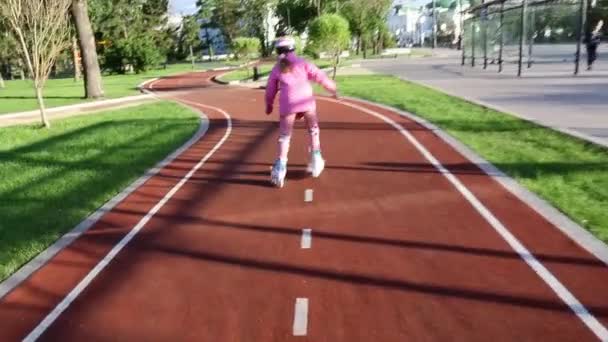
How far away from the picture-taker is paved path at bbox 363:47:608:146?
12383 mm

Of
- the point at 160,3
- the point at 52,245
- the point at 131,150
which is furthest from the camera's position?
the point at 160,3

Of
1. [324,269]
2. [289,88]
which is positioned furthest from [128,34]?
[324,269]

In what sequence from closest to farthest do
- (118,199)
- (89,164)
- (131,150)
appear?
(118,199)
(89,164)
(131,150)

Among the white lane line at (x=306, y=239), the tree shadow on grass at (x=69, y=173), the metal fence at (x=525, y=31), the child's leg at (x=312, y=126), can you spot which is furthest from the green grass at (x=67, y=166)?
the metal fence at (x=525, y=31)

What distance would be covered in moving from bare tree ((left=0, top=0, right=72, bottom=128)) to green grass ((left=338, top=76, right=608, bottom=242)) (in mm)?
10220

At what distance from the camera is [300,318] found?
14.9ft

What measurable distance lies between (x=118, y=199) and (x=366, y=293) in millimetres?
4865

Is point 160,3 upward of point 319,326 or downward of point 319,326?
upward

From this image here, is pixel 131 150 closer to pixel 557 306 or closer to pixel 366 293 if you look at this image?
pixel 366 293

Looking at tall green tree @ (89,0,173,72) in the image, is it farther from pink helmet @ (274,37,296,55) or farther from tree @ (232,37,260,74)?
pink helmet @ (274,37,296,55)

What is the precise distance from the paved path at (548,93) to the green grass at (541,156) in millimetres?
591

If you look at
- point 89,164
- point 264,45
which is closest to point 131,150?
point 89,164

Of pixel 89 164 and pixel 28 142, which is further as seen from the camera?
pixel 28 142

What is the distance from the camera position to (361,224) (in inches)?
265
